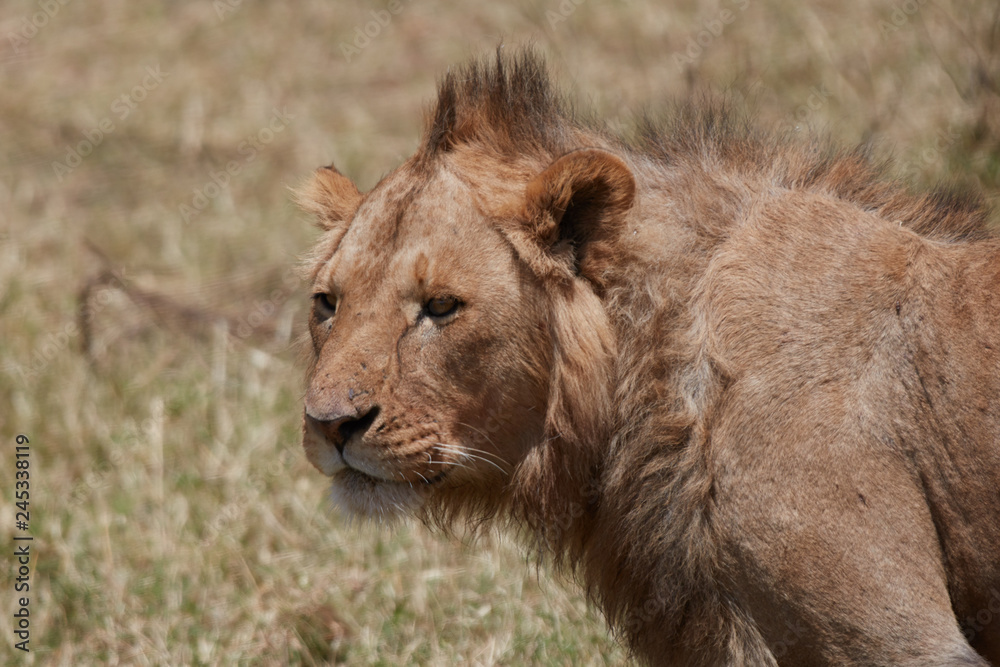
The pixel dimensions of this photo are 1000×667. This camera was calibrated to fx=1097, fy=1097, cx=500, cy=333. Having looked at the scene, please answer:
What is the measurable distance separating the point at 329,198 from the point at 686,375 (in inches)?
58.2

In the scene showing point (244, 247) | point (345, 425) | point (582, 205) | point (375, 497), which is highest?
point (582, 205)

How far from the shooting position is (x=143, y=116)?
33.6 ft

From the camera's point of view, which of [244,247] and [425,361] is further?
[244,247]

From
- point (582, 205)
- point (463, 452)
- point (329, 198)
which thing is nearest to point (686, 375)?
point (582, 205)

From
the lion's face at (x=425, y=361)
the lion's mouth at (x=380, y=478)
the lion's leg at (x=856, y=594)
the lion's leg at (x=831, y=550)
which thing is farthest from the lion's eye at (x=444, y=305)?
the lion's leg at (x=856, y=594)


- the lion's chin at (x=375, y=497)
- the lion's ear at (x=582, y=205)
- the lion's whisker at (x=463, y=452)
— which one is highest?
the lion's ear at (x=582, y=205)

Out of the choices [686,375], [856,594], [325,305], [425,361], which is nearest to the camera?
[856,594]

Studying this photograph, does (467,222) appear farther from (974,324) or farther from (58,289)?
(58,289)

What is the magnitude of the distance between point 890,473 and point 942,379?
0.31 metres

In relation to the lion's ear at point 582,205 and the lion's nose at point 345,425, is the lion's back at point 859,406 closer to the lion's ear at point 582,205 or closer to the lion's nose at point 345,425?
the lion's ear at point 582,205

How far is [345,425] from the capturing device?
3.18 metres

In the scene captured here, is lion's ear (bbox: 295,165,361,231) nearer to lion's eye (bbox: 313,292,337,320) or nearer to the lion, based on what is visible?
the lion

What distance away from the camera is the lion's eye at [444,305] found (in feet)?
10.5

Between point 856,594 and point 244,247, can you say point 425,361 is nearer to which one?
point 856,594
